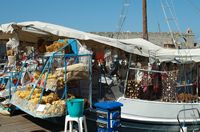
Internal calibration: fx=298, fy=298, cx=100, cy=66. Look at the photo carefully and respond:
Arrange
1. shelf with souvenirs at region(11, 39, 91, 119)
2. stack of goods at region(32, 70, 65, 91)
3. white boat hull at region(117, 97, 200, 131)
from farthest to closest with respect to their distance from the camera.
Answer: white boat hull at region(117, 97, 200, 131) → stack of goods at region(32, 70, 65, 91) → shelf with souvenirs at region(11, 39, 91, 119)

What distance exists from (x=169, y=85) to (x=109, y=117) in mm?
2659

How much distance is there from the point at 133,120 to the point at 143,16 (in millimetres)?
8833

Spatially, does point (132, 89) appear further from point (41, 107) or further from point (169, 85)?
point (41, 107)

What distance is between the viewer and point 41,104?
7234mm

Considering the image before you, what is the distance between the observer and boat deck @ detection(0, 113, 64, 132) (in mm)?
8297

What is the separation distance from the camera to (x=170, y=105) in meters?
8.45

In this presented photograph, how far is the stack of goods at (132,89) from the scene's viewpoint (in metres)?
8.59

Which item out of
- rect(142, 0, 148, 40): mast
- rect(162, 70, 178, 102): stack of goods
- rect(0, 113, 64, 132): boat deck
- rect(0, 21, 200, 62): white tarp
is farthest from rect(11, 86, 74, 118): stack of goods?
rect(142, 0, 148, 40): mast

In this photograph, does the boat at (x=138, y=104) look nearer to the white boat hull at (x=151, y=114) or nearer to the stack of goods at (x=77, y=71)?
the white boat hull at (x=151, y=114)

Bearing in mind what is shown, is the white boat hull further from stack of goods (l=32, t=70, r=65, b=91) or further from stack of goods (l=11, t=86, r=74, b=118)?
stack of goods (l=11, t=86, r=74, b=118)

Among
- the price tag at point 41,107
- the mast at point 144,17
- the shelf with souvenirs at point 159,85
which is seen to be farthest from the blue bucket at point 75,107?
the mast at point 144,17

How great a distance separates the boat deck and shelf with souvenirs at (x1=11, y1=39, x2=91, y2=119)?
2.49ft

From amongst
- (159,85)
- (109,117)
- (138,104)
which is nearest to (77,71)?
(109,117)

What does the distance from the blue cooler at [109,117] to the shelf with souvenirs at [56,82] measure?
3.15 ft
